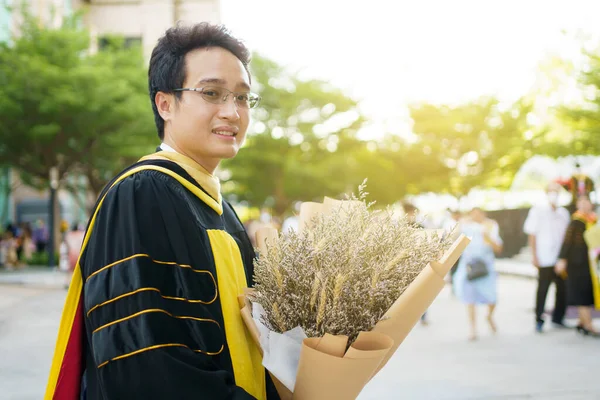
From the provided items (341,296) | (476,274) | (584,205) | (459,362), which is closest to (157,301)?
(341,296)

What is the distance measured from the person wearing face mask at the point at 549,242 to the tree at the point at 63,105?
53.5ft

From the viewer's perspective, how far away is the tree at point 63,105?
2195 centimetres

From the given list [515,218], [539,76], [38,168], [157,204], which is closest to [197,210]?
[157,204]

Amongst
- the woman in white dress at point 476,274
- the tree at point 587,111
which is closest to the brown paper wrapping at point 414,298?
the woman in white dress at point 476,274

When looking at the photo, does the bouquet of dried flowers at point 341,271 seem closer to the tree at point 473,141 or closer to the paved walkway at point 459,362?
the paved walkway at point 459,362

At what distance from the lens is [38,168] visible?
24109 millimetres

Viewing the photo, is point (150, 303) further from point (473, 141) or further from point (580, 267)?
point (473, 141)

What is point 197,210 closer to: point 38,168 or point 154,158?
point 154,158

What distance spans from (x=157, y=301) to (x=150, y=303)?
19mm

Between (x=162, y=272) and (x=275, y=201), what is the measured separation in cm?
4013

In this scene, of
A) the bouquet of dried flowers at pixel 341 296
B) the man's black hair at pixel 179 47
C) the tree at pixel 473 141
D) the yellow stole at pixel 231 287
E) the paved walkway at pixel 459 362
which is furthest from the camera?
the tree at pixel 473 141

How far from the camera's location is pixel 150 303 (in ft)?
5.47

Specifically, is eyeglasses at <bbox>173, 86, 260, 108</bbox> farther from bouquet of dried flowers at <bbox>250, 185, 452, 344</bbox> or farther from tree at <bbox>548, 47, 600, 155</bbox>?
tree at <bbox>548, 47, 600, 155</bbox>

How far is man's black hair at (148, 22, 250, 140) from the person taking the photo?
1.99m
